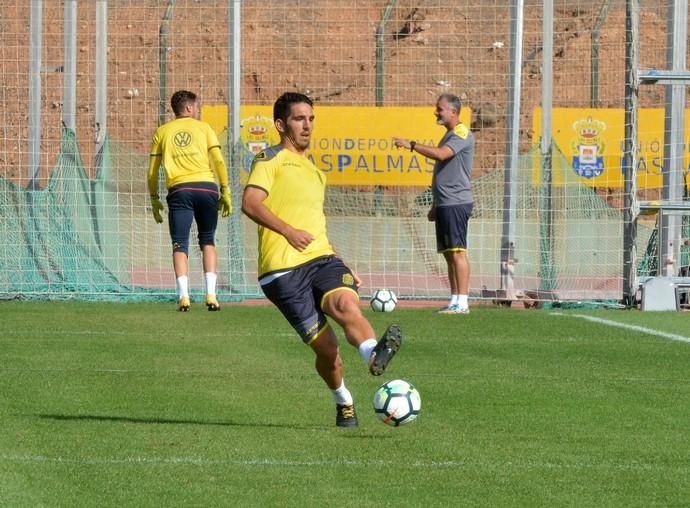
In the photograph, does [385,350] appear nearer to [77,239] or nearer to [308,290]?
[308,290]

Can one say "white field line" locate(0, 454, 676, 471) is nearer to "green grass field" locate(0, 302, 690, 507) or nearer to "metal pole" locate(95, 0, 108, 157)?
"green grass field" locate(0, 302, 690, 507)

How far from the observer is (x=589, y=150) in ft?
85.1

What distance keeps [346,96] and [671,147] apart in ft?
92.7

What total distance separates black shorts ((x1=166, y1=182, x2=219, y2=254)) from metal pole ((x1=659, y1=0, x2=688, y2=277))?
560 cm

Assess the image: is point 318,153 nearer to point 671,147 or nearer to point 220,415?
point 671,147

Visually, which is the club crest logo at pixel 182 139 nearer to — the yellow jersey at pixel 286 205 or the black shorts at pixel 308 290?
the yellow jersey at pixel 286 205

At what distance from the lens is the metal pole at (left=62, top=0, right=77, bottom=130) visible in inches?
764

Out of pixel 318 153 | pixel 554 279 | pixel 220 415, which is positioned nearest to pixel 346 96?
pixel 318 153

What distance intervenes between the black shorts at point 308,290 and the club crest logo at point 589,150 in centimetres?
1783

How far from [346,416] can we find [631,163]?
10.8 metres

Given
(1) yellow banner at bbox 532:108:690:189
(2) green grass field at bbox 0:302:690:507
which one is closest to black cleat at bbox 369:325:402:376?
(2) green grass field at bbox 0:302:690:507

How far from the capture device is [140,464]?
7.05m

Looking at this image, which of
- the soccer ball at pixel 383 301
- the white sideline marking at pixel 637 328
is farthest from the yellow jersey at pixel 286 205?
the white sideline marking at pixel 637 328

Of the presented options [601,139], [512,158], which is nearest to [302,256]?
[512,158]
